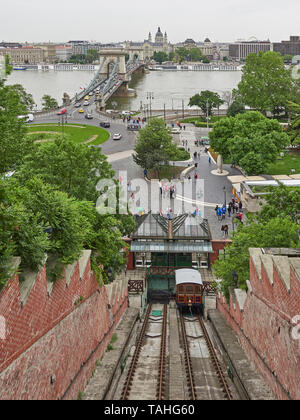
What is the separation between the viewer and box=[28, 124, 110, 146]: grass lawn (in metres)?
64.8

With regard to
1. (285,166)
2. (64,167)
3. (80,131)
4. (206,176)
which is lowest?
(206,176)

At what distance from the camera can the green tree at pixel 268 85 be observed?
74.1 meters

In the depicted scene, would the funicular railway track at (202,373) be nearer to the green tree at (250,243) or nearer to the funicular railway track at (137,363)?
the funicular railway track at (137,363)

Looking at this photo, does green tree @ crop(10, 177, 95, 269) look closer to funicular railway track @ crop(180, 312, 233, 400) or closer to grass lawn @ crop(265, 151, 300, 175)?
funicular railway track @ crop(180, 312, 233, 400)

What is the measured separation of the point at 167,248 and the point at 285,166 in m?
23.9

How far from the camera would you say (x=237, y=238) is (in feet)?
65.9

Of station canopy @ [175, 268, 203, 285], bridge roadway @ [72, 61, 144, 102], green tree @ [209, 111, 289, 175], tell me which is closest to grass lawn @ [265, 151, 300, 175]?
green tree @ [209, 111, 289, 175]

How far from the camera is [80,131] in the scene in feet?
233

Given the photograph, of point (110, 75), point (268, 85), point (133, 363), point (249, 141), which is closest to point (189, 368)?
point (133, 363)

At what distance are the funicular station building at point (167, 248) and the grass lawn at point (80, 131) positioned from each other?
33.3 metres

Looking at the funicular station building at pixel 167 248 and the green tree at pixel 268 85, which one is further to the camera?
the green tree at pixel 268 85

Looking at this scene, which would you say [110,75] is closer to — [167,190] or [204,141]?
[204,141]

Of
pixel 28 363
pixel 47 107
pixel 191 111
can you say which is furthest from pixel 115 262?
pixel 47 107

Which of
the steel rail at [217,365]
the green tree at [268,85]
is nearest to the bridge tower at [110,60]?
the green tree at [268,85]
